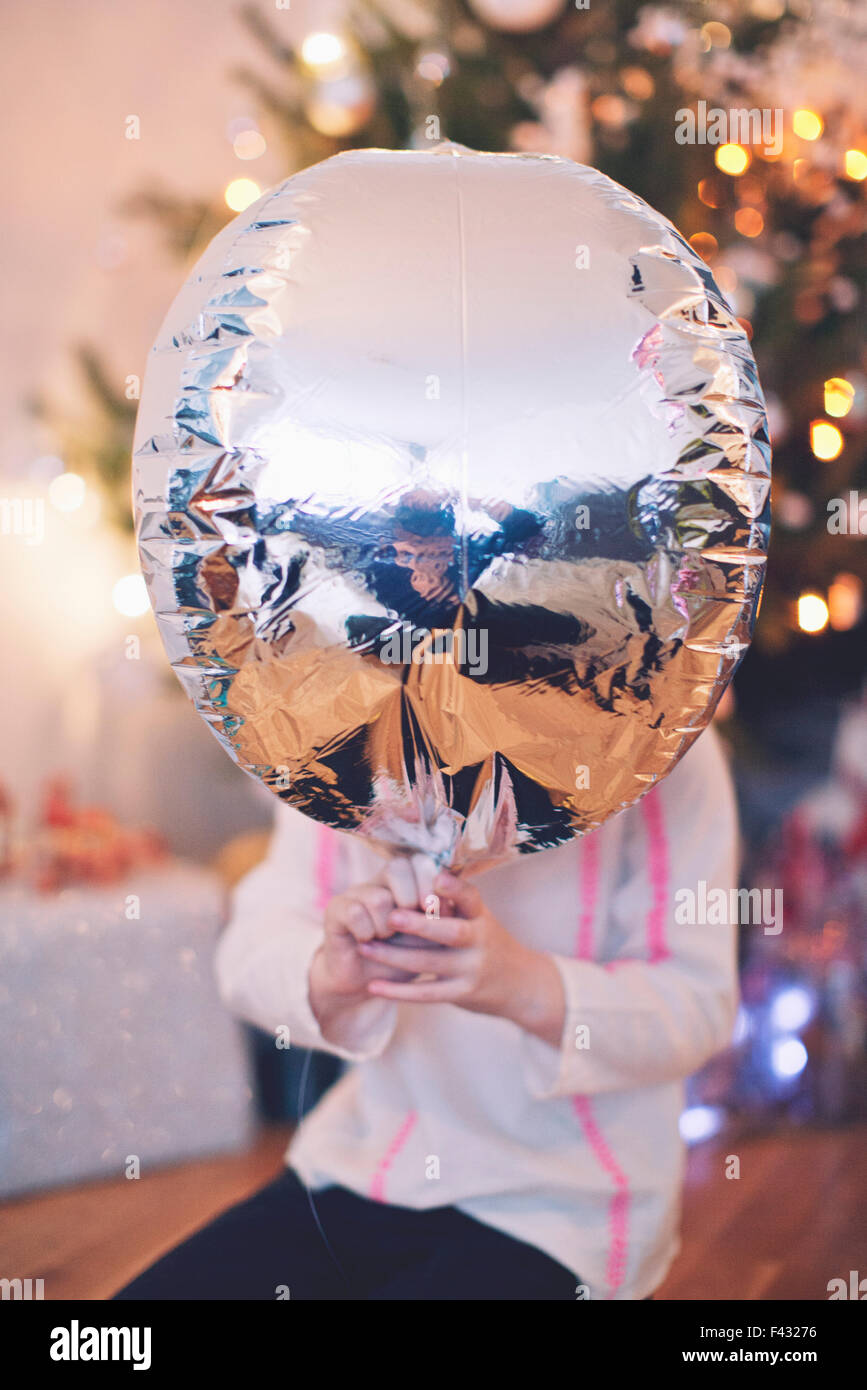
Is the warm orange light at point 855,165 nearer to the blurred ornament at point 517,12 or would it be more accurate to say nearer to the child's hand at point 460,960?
the blurred ornament at point 517,12

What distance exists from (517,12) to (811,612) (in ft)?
2.68

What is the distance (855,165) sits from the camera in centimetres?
142

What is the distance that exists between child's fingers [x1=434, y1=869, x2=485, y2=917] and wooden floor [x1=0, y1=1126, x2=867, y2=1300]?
0.53m

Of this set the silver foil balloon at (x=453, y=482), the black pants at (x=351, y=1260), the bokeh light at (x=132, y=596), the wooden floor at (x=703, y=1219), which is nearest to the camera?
the silver foil balloon at (x=453, y=482)

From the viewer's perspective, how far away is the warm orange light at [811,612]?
56.5 inches

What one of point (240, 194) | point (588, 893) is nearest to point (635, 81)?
point (240, 194)

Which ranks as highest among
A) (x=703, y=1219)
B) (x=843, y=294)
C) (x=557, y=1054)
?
(x=843, y=294)

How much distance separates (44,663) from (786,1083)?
1.42 metres

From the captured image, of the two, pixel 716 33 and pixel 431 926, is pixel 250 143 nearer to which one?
pixel 716 33

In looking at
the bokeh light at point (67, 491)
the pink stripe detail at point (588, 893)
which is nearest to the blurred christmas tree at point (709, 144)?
the bokeh light at point (67, 491)

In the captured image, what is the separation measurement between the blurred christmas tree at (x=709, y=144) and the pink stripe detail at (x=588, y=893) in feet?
2.69

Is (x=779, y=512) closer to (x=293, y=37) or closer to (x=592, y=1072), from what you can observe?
(x=592, y=1072)

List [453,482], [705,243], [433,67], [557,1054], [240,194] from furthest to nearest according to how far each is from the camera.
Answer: [240,194] → [705,243] → [433,67] → [557,1054] → [453,482]
